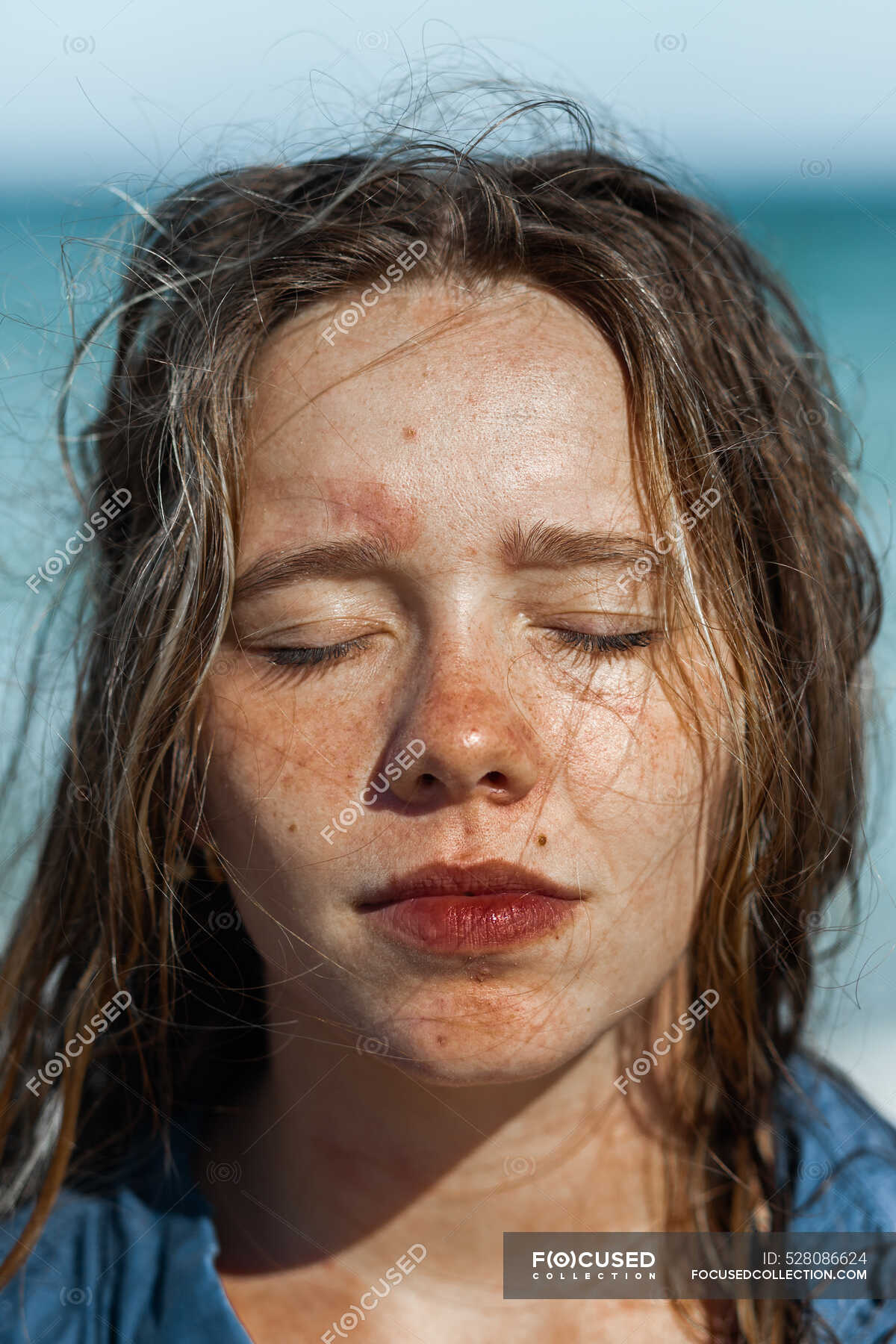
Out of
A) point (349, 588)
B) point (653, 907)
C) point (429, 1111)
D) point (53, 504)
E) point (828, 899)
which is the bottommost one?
point (429, 1111)

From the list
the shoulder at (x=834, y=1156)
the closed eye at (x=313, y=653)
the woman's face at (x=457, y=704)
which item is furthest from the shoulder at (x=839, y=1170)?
the closed eye at (x=313, y=653)

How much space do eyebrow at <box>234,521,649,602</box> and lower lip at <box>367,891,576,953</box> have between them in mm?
400

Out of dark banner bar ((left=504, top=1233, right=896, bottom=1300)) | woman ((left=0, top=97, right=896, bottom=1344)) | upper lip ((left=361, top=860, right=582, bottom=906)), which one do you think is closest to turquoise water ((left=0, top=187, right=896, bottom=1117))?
woman ((left=0, top=97, right=896, bottom=1344))

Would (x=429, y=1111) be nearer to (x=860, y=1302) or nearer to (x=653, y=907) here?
(x=653, y=907)

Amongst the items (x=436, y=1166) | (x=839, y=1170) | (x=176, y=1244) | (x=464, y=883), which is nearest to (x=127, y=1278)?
(x=176, y=1244)

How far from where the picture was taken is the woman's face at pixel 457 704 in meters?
1.29

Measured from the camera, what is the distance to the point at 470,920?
128 cm

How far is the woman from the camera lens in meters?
1.31

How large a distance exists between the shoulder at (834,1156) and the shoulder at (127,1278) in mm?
825

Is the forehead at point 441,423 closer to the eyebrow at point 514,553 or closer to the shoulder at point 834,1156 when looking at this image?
the eyebrow at point 514,553

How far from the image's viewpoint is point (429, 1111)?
148 cm

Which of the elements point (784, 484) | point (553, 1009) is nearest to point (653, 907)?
point (553, 1009)

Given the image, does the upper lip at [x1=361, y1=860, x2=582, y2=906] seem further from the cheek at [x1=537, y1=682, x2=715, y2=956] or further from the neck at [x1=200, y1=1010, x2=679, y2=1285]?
the neck at [x1=200, y1=1010, x2=679, y2=1285]

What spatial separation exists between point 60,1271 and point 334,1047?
0.53m
